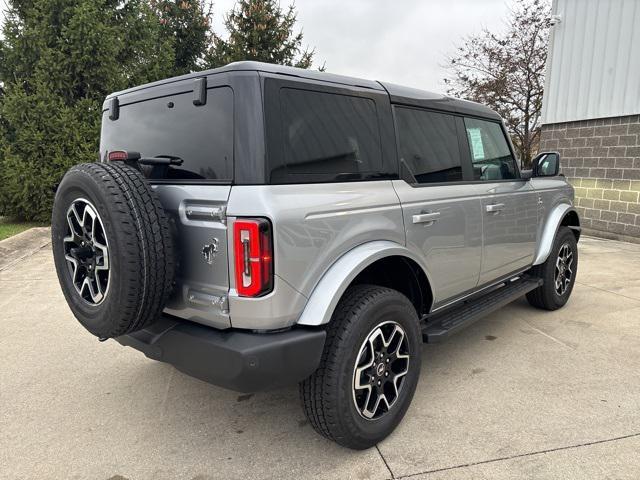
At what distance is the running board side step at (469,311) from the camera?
283 centimetres

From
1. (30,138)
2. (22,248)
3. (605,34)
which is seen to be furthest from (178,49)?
(605,34)

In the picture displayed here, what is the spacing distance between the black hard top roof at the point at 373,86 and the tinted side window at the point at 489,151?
0.31ft

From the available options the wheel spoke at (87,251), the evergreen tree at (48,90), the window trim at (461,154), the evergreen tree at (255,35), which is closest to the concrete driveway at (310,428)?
the wheel spoke at (87,251)

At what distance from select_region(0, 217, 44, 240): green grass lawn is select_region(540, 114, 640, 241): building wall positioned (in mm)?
11207

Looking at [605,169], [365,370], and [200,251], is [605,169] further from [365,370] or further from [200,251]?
[200,251]

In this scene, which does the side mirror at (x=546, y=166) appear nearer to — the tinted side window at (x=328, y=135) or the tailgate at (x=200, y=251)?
the tinted side window at (x=328, y=135)

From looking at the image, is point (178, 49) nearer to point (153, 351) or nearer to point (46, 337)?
point (46, 337)

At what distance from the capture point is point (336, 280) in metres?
2.10

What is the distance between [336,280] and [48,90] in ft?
32.5

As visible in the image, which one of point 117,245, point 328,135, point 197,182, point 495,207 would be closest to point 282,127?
point 328,135

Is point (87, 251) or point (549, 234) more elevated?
point (87, 251)

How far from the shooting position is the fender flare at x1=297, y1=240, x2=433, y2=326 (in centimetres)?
203

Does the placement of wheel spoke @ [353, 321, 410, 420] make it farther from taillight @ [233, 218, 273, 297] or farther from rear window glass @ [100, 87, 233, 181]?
rear window glass @ [100, 87, 233, 181]

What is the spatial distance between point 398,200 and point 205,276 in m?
1.13
